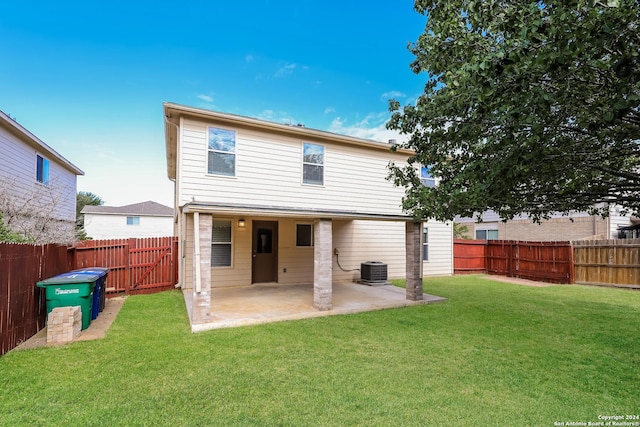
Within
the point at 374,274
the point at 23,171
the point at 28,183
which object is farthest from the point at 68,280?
the point at 28,183

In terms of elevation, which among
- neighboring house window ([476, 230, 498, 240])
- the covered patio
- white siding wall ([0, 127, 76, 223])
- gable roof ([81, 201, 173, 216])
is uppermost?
white siding wall ([0, 127, 76, 223])

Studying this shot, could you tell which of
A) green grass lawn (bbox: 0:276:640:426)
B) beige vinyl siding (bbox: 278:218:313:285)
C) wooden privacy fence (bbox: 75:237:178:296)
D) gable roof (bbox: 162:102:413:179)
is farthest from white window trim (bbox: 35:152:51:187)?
beige vinyl siding (bbox: 278:218:313:285)

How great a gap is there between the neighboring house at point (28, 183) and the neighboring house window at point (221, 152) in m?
4.64

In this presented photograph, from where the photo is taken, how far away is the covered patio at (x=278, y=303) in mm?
5781

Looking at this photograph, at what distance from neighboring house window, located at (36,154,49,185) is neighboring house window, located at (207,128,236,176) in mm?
9146

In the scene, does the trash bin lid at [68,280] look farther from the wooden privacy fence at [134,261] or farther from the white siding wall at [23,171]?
the white siding wall at [23,171]

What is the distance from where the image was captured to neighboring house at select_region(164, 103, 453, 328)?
798cm

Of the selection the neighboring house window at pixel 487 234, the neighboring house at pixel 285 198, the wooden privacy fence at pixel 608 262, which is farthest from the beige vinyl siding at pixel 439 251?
the neighboring house window at pixel 487 234

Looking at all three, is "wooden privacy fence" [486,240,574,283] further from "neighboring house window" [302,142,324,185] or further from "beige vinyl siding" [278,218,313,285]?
"neighboring house window" [302,142,324,185]

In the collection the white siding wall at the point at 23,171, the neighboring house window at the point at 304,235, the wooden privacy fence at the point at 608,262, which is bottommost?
the wooden privacy fence at the point at 608,262

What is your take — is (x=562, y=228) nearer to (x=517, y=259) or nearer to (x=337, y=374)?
(x=517, y=259)

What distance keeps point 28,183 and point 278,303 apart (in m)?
11.3

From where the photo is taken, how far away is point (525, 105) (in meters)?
3.36

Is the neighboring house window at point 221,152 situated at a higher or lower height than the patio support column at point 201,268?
higher
